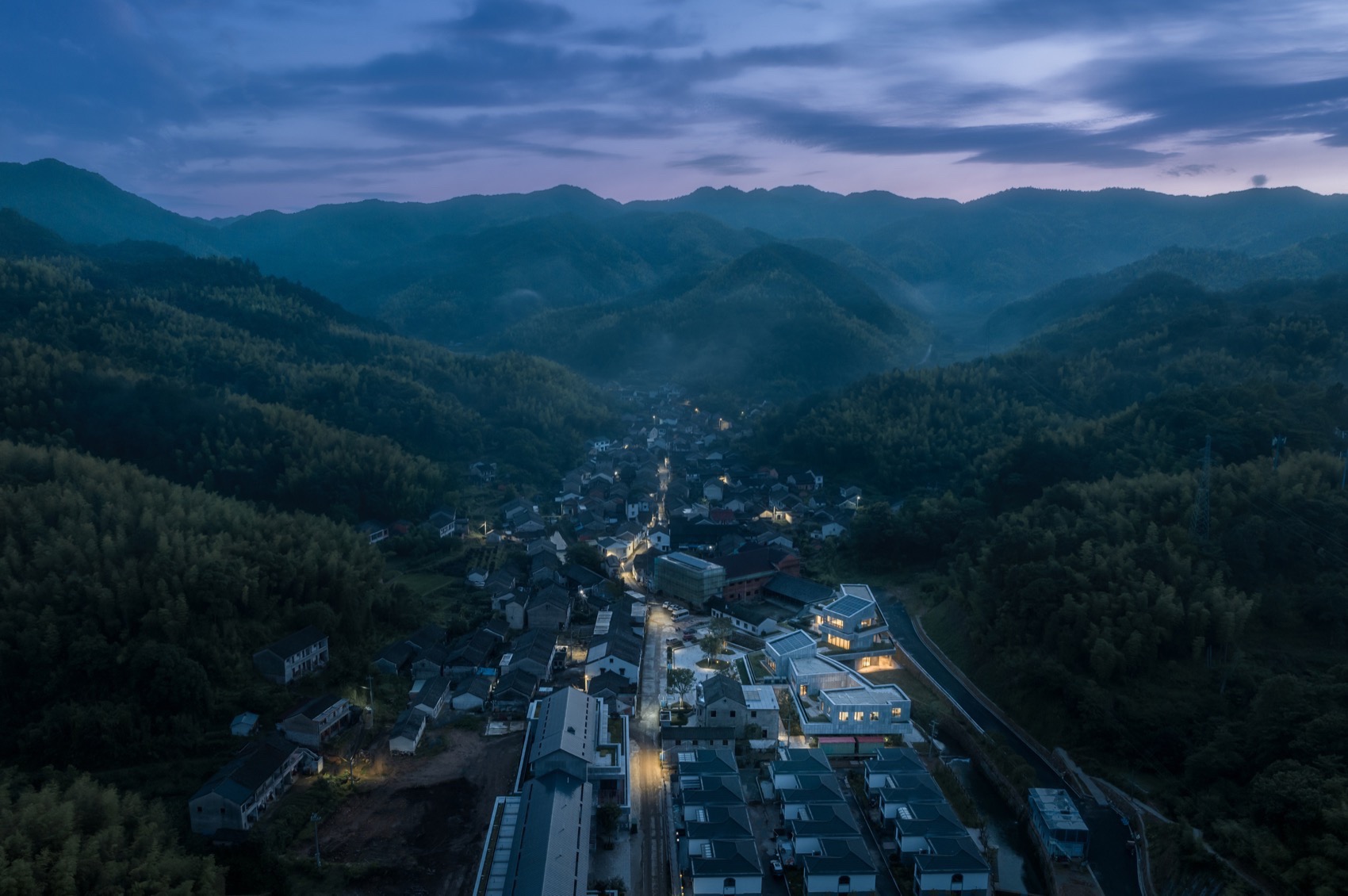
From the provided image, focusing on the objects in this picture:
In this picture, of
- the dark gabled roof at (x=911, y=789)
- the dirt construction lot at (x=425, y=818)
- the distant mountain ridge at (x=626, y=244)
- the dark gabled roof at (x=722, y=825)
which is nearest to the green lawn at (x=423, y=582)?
the dirt construction lot at (x=425, y=818)

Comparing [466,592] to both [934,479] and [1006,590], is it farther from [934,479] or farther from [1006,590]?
[934,479]

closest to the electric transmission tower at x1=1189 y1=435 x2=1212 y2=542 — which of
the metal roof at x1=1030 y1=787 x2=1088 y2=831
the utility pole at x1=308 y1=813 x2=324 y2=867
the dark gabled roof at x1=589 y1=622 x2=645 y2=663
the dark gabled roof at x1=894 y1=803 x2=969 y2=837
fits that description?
the metal roof at x1=1030 y1=787 x2=1088 y2=831

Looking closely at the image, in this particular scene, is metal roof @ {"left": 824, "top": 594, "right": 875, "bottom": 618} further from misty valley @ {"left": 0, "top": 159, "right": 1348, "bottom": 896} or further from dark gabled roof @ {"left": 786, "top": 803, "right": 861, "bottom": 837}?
dark gabled roof @ {"left": 786, "top": 803, "right": 861, "bottom": 837}

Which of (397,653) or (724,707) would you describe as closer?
(724,707)

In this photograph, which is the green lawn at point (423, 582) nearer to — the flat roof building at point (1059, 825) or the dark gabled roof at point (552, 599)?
the dark gabled roof at point (552, 599)

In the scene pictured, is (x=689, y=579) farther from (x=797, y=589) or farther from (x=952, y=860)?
(x=952, y=860)

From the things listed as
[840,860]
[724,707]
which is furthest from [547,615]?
[840,860]

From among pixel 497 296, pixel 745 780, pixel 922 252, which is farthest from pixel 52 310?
pixel 922 252
